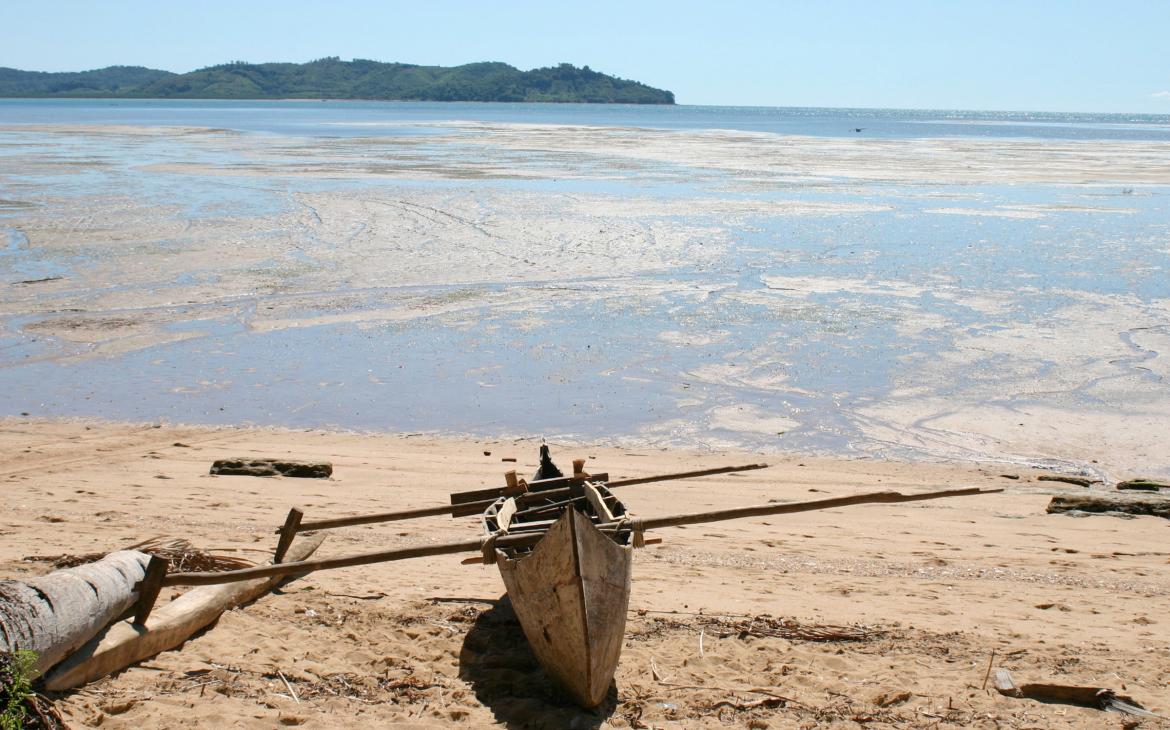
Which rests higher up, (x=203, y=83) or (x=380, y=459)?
(x=203, y=83)

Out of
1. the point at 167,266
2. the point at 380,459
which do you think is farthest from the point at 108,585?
the point at 167,266

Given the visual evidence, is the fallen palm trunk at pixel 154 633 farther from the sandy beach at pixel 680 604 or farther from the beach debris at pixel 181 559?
the beach debris at pixel 181 559

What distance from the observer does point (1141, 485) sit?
30.3 feet

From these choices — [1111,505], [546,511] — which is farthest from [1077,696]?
[1111,505]

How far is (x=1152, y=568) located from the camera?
290 inches

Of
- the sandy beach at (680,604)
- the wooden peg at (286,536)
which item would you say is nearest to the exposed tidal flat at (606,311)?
the sandy beach at (680,604)

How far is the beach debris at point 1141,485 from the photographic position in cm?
920

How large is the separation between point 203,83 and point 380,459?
642 feet

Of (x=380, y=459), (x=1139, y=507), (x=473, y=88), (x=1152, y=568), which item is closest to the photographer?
(x=1152, y=568)

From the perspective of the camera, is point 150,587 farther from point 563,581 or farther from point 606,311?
point 606,311

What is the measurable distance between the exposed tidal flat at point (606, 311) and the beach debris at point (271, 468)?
6.28ft

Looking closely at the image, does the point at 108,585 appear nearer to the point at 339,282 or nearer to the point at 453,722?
the point at 453,722

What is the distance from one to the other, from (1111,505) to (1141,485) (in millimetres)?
888

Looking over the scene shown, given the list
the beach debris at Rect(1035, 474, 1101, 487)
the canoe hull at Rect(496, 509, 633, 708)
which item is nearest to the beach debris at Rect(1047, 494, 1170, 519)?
the beach debris at Rect(1035, 474, 1101, 487)
